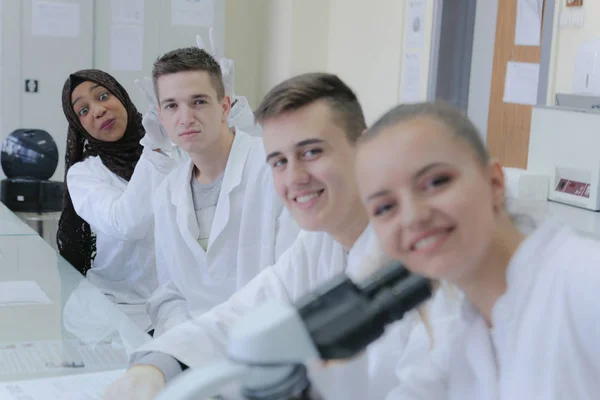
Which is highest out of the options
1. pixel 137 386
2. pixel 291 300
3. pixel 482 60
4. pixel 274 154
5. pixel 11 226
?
pixel 482 60

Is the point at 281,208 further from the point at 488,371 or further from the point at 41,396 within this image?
the point at 488,371

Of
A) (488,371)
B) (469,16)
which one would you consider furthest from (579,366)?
(469,16)

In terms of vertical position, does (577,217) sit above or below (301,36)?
below

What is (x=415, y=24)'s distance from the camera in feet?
15.4

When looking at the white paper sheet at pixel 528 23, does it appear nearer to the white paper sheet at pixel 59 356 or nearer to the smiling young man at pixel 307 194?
the smiling young man at pixel 307 194

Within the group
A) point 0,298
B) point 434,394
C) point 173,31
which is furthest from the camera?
point 173,31

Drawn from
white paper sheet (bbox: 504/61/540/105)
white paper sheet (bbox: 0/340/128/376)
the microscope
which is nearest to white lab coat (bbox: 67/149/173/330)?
white paper sheet (bbox: 0/340/128/376)

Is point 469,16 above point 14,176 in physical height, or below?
above

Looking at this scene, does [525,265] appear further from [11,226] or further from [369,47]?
[369,47]

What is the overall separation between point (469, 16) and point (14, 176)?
258 centimetres

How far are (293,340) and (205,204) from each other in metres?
2.03

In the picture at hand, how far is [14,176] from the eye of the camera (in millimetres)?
3672

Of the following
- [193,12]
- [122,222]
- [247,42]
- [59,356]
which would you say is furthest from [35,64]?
[59,356]

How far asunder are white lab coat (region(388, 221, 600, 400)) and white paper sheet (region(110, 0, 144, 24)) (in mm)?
4391
